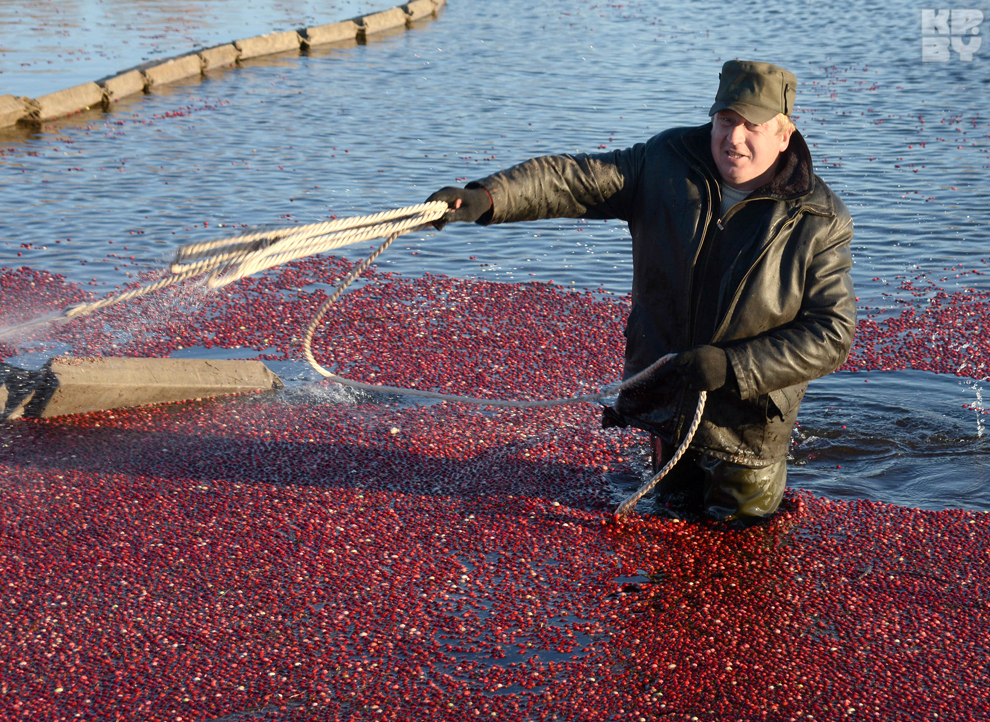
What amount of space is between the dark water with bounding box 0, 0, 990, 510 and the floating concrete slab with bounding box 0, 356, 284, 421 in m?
2.57

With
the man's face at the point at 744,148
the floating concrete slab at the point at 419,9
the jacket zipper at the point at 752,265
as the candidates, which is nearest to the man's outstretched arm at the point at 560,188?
the man's face at the point at 744,148

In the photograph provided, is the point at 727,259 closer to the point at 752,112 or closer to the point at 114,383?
the point at 752,112

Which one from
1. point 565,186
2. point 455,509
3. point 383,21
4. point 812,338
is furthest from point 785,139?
point 383,21

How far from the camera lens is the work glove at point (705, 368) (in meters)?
4.44

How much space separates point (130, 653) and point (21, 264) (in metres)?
6.17

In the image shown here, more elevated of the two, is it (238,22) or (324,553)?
(238,22)

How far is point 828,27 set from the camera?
26.3 m

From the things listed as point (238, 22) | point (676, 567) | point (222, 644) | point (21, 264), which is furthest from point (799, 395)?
point (238, 22)

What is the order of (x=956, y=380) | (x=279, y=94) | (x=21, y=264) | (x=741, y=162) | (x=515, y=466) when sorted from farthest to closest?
(x=279, y=94), (x=21, y=264), (x=956, y=380), (x=515, y=466), (x=741, y=162)

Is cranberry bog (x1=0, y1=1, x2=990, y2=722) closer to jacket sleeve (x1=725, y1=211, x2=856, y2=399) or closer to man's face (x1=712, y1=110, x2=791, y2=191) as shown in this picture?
jacket sleeve (x1=725, y1=211, x2=856, y2=399)

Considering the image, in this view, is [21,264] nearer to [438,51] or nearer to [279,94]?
[279,94]

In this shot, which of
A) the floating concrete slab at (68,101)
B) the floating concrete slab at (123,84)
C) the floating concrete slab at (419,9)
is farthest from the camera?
the floating concrete slab at (419,9)

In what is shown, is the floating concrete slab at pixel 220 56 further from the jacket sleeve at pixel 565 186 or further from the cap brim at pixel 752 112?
the cap brim at pixel 752 112

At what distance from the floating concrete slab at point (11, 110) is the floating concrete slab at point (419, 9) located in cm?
1402
